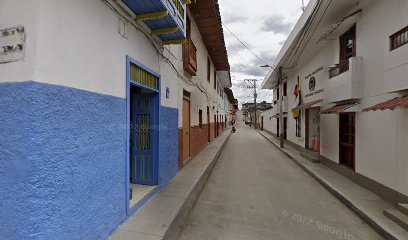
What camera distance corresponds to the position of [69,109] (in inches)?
90.9

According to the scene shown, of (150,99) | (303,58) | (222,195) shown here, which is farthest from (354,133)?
(150,99)

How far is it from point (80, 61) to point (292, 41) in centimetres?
862

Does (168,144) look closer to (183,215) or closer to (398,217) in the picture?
(183,215)

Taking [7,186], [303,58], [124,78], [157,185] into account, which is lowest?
[157,185]

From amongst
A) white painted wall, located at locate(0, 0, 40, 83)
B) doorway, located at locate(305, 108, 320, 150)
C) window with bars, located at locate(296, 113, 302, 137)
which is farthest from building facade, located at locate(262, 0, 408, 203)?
white painted wall, located at locate(0, 0, 40, 83)

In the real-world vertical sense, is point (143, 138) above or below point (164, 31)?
below

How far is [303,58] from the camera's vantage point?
10461mm

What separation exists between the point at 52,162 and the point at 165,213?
2257 millimetres

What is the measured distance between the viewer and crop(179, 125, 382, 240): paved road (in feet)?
11.8

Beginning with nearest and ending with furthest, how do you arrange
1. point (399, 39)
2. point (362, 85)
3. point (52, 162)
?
1. point (52, 162)
2. point (399, 39)
3. point (362, 85)

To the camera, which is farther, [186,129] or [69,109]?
[186,129]

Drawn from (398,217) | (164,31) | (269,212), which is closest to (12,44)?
(164,31)

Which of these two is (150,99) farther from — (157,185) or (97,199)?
(97,199)

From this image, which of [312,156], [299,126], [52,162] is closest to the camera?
Result: [52,162]
